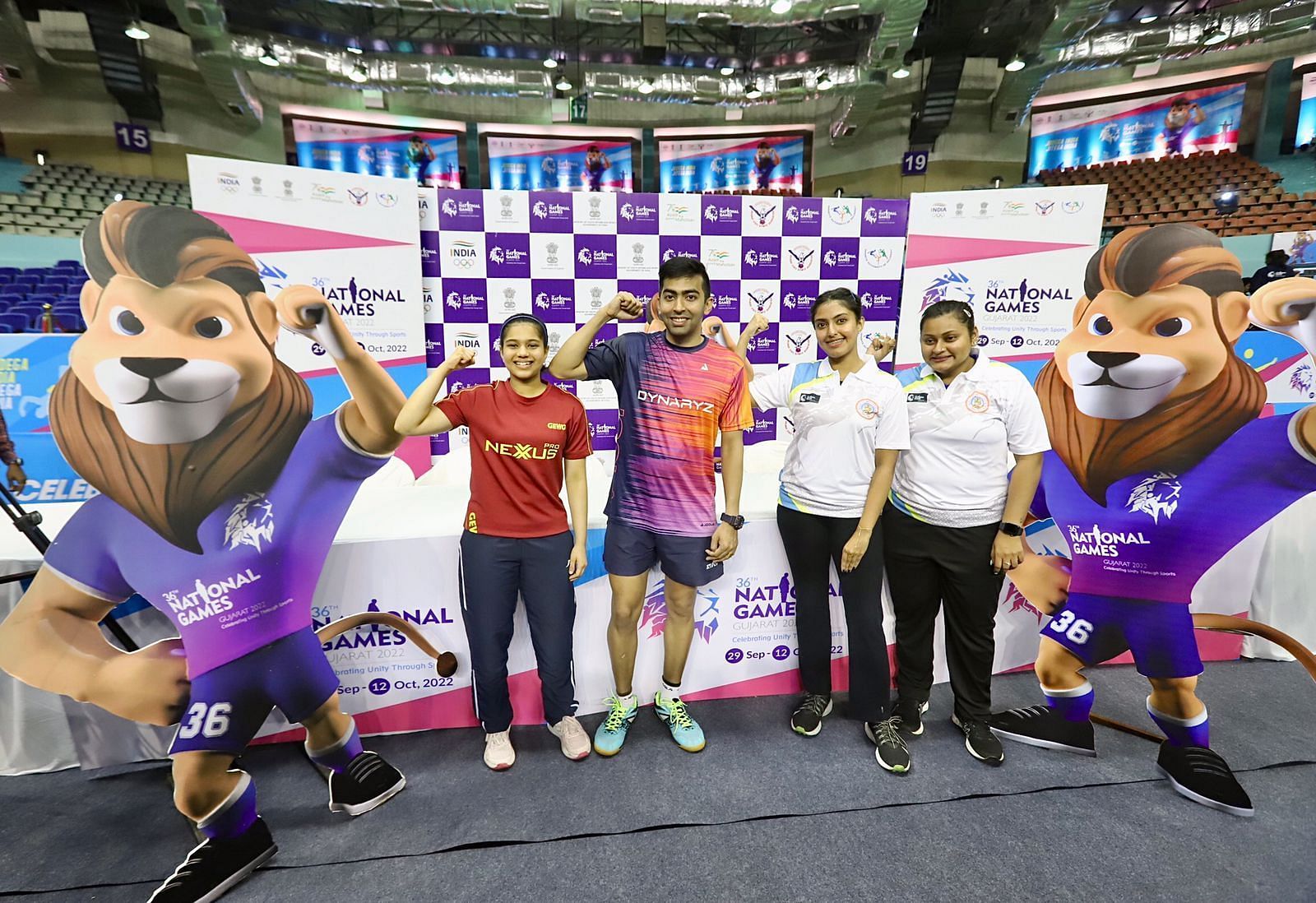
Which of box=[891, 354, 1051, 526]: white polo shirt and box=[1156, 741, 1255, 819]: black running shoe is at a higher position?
box=[891, 354, 1051, 526]: white polo shirt

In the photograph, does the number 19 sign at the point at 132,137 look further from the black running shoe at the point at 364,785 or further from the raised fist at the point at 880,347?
the raised fist at the point at 880,347

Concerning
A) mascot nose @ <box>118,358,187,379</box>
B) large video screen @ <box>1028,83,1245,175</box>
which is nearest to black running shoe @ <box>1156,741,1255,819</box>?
mascot nose @ <box>118,358,187,379</box>

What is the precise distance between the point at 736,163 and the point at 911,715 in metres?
11.7

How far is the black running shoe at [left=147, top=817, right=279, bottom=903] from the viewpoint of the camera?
1.47 meters

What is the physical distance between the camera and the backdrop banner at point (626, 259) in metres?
3.08

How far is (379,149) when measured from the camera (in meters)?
10.7

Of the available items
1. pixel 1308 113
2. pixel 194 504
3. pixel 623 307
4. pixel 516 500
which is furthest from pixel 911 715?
pixel 1308 113

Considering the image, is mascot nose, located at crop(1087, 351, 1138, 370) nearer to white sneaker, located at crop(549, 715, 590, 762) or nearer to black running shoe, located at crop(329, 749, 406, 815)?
white sneaker, located at crop(549, 715, 590, 762)

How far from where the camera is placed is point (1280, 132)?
31.3 feet

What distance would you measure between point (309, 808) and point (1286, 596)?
418cm

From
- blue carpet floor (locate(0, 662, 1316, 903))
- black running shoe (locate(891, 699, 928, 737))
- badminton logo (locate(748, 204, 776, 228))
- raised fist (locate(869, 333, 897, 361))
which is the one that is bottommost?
blue carpet floor (locate(0, 662, 1316, 903))

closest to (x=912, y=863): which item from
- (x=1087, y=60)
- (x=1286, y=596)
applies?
(x=1286, y=596)

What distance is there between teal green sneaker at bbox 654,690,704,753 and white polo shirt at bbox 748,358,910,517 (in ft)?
3.07

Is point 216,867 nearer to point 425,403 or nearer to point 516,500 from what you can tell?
point 516,500
